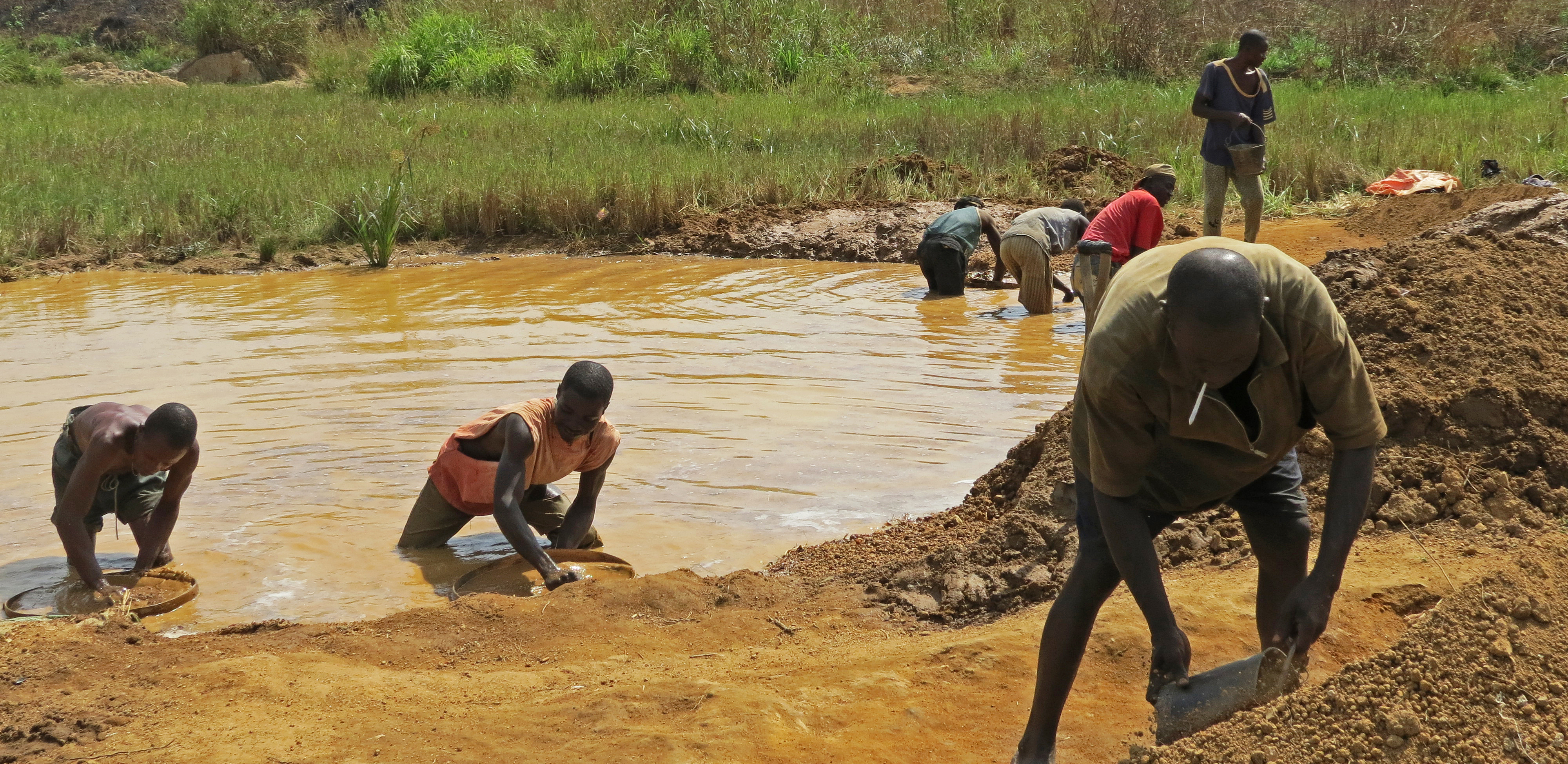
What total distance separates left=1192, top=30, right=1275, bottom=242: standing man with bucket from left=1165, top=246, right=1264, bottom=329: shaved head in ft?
22.2

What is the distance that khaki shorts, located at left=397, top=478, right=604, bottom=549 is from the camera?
16.2 feet

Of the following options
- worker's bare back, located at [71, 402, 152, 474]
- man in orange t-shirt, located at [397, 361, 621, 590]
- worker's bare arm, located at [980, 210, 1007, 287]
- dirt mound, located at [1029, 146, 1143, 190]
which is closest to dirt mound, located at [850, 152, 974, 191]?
dirt mound, located at [1029, 146, 1143, 190]

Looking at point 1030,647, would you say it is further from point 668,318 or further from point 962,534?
point 668,318

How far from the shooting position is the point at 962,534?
4551 mm

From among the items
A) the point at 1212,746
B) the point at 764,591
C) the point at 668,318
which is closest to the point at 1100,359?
the point at 1212,746

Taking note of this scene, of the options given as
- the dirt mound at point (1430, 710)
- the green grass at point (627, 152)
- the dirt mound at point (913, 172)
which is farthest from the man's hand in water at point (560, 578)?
the dirt mound at point (913, 172)

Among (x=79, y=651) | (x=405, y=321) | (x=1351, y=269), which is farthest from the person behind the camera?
(x=405, y=321)

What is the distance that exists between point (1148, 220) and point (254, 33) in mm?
23196

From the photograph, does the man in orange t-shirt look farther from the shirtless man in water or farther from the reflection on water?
the shirtless man in water

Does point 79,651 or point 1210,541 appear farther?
point 1210,541

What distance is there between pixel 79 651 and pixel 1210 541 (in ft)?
11.1

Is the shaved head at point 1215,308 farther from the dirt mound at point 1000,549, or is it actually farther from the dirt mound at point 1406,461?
the dirt mound at point 1406,461

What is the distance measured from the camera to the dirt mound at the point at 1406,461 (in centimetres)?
395

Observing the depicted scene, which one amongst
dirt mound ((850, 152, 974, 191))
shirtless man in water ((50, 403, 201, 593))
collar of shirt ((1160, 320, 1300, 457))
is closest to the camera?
collar of shirt ((1160, 320, 1300, 457))
